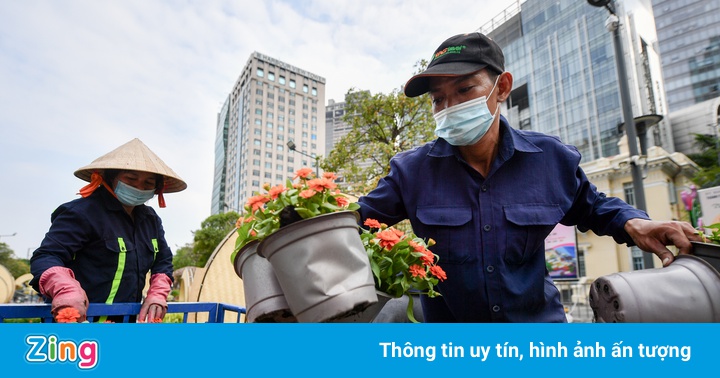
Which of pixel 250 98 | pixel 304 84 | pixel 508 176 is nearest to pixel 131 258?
pixel 508 176

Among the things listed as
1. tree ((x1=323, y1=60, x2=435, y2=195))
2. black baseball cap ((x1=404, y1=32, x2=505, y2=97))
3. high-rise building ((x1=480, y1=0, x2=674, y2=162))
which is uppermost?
high-rise building ((x1=480, y1=0, x2=674, y2=162))

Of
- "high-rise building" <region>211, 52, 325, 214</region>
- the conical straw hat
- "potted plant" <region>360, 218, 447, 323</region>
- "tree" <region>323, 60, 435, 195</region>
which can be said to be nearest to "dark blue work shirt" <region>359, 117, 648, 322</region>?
"potted plant" <region>360, 218, 447, 323</region>

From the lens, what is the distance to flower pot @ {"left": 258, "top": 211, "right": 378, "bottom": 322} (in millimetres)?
920

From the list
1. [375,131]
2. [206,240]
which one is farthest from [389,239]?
[206,240]

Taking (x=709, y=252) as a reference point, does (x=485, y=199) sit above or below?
above

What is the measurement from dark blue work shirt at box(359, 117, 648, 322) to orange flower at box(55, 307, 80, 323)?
1086 millimetres

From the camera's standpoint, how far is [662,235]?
1.33 m

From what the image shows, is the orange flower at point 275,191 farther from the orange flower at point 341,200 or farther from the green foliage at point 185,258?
the green foliage at point 185,258

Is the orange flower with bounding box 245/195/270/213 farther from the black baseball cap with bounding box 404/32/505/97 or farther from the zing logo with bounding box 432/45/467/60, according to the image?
the zing logo with bounding box 432/45/467/60

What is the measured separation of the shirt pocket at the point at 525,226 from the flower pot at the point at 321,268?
73cm

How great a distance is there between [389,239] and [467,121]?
0.73m

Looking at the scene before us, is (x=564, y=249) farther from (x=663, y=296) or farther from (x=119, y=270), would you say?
(x=663, y=296)

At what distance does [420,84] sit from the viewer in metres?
1.67
